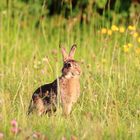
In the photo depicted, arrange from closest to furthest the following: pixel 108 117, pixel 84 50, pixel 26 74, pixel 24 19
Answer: pixel 108 117 < pixel 26 74 < pixel 84 50 < pixel 24 19

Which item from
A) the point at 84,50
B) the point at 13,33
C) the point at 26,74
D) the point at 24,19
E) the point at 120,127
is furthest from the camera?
the point at 24,19

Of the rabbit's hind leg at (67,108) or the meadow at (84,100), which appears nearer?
the meadow at (84,100)

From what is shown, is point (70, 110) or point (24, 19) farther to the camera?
point (24, 19)

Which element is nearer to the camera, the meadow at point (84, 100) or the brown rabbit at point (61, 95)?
the meadow at point (84, 100)

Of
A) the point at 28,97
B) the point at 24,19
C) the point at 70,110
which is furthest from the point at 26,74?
the point at 24,19

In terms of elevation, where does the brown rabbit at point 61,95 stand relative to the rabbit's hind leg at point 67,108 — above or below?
above

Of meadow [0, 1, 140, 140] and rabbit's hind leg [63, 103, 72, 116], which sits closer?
meadow [0, 1, 140, 140]

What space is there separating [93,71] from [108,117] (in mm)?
1785

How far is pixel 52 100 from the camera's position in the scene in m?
6.84

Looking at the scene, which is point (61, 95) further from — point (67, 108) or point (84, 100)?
point (84, 100)

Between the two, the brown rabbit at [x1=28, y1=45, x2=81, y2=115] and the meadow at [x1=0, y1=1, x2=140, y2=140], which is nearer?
the meadow at [x1=0, y1=1, x2=140, y2=140]

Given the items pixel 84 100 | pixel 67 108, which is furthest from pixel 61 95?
pixel 84 100

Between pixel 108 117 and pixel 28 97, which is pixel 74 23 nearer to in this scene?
pixel 28 97

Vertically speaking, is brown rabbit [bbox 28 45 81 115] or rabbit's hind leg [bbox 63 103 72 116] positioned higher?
brown rabbit [bbox 28 45 81 115]
